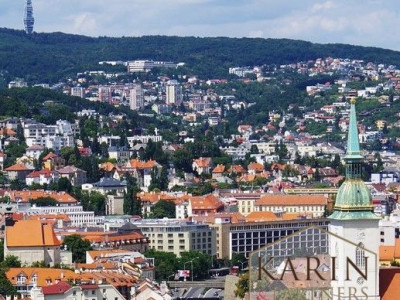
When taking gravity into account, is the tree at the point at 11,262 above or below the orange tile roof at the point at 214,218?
above

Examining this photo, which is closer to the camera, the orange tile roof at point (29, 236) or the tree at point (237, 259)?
the orange tile roof at point (29, 236)

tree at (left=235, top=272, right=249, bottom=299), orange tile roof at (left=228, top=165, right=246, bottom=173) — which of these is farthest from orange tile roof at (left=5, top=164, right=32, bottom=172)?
tree at (left=235, top=272, right=249, bottom=299)

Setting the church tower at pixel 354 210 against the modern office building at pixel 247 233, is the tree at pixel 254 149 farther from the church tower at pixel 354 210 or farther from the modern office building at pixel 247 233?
the church tower at pixel 354 210

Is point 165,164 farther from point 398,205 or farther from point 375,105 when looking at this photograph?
point 375,105

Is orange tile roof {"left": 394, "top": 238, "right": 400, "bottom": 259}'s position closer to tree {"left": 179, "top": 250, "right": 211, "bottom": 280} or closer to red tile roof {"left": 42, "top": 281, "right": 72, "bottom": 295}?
red tile roof {"left": 42, "top": 281, "right": 72, "bottom": 295}

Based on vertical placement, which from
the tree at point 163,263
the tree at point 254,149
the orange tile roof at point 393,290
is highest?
the orange tile roof at point 393,290

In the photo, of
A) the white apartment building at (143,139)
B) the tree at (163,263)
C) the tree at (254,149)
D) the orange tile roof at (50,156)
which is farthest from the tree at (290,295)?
the tree at (254,149)

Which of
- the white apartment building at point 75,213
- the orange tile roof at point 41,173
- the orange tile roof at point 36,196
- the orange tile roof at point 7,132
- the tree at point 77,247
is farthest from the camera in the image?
the orange tile roof at point 7,132

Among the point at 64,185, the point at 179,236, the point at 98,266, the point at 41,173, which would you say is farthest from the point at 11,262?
the point at 41,173
